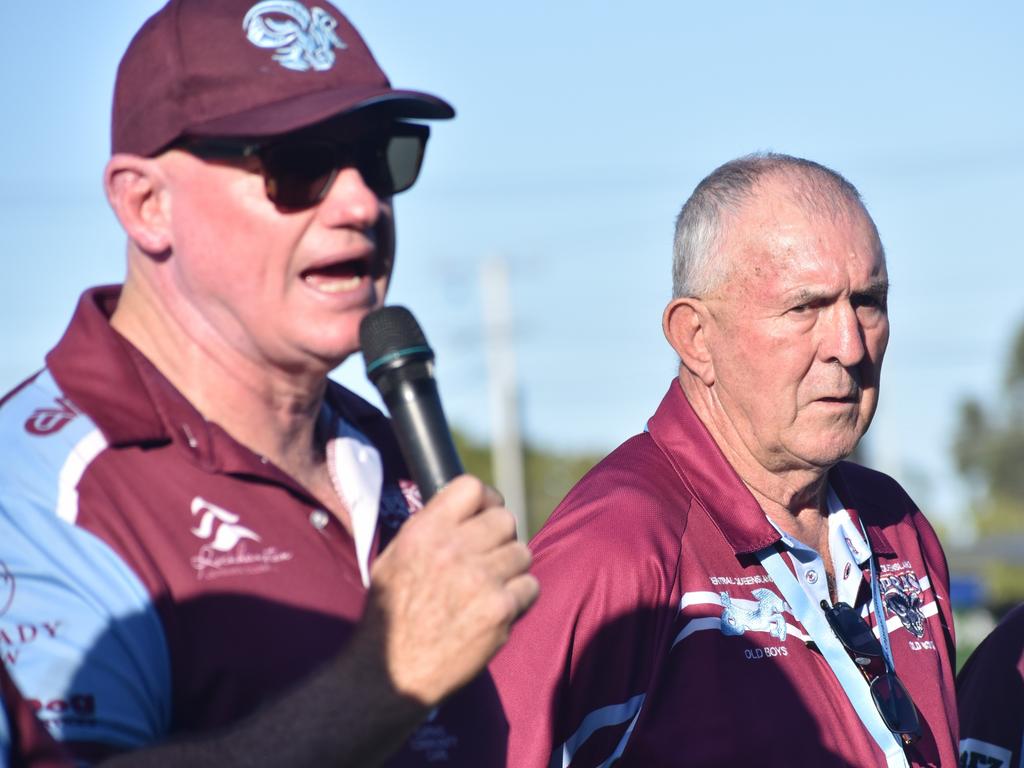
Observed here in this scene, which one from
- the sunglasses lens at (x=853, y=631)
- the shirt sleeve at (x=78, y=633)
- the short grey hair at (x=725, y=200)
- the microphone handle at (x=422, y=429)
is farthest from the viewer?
the short grey hair at (x=725, y=200)

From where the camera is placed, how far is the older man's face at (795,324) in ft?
13.6

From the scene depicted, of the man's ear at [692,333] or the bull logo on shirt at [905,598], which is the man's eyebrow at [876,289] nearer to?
the man's ear at [692,333]

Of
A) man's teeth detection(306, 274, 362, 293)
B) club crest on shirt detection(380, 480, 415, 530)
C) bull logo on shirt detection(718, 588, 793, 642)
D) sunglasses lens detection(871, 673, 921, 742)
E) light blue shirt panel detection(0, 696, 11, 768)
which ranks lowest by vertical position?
sunglasses lens detection(871, 673, 921, 742)

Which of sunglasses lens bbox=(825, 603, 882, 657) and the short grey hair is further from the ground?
the short grey hair

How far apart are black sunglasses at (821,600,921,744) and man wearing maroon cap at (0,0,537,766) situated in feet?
4.90

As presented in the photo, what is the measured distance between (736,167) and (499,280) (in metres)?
38.4

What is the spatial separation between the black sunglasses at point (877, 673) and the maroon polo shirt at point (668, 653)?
80 millimetres

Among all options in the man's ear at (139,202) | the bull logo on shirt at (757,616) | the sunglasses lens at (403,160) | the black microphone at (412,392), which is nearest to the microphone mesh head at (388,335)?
A: the black microphone at (412,392)

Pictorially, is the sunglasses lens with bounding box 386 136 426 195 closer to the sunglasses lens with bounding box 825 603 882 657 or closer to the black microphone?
the black microphone

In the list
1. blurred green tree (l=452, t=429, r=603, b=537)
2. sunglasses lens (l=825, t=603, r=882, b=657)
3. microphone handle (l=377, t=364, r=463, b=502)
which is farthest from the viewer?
blurred green tree (l=452, t=429, r=603, b=537)

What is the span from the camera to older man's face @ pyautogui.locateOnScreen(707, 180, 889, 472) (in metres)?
4.14

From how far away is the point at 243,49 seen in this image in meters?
2.47

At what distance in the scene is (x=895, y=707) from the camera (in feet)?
12.7

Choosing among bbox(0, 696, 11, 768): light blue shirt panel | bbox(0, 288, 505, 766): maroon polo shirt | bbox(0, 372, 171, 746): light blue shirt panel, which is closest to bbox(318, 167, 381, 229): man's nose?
bbox(0, 288, 505, 766): maroon polo shirt
